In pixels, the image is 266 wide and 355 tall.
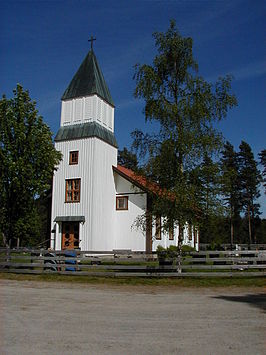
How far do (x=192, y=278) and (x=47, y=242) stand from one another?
14943 mm

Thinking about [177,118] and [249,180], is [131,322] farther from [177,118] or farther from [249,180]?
[249,180]

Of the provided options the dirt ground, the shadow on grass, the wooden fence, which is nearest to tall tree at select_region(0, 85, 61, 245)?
the wooden fence

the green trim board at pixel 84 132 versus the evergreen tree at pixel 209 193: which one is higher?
the green trim board at pixel 84 132

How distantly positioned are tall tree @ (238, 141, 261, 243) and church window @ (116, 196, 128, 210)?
122 feet

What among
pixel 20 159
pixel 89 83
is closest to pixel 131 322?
pixel 20 159

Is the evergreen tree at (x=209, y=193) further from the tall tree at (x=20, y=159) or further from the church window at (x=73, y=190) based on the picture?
the church window at (x=73, y=190)

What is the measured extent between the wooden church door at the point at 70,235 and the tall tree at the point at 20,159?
14.8 ft

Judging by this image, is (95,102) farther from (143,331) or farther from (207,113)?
(143,331)

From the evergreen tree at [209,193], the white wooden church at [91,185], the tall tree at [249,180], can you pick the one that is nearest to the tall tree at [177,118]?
the evergreen tree at [209,193]

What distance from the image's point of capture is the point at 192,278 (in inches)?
672

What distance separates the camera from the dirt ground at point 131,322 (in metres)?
6.12

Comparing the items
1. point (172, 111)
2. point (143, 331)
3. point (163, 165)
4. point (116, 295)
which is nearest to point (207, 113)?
point (172, 111)

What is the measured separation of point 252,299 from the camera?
11.5 meters

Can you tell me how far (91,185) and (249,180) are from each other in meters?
40.6
